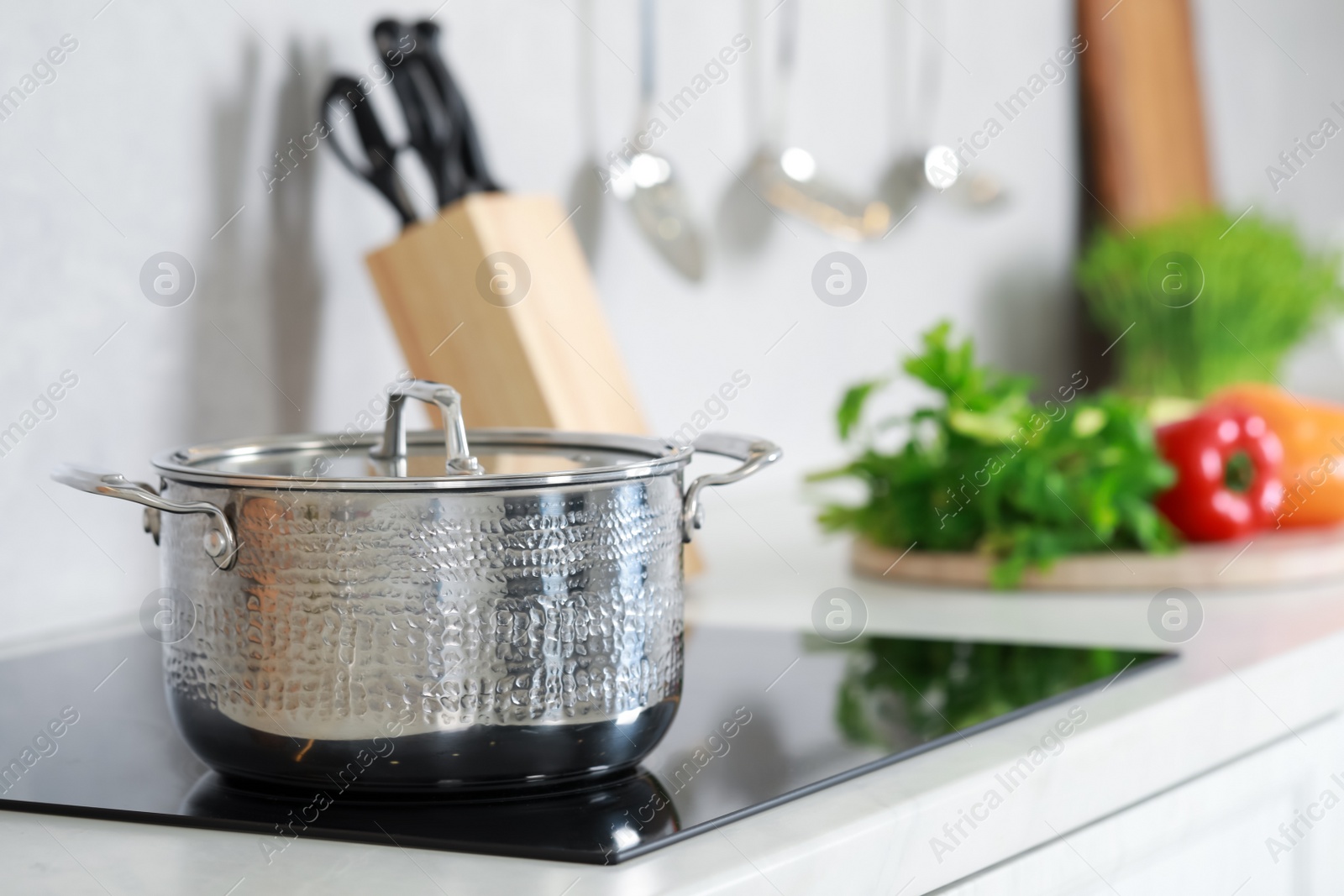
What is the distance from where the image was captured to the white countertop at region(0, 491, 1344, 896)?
1.50 feet

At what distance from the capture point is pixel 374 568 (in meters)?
0.49

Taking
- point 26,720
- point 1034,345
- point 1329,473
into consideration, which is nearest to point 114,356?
point 26,720

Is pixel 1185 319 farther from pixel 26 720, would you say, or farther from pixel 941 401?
pixel 26 720

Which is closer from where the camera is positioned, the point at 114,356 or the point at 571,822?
the point at 571,822

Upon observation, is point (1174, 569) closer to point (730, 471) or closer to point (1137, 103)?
point (730, 471)

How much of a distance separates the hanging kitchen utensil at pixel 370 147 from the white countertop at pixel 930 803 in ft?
1.22

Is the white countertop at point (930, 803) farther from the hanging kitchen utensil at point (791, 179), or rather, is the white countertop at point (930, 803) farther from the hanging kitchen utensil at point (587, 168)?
the hanging kitchen utensil at point (791, 179)

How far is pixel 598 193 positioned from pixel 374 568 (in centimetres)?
90

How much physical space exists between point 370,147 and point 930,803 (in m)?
0.69

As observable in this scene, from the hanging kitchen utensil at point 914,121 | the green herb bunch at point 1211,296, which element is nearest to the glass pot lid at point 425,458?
the hanging kitchen utensil at point 914,121

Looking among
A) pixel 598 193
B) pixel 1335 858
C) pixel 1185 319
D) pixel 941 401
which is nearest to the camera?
pixel 1335 858

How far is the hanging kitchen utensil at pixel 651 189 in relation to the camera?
136 centimetres

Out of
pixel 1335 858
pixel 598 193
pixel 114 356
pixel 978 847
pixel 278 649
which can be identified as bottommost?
pixel 1335 858

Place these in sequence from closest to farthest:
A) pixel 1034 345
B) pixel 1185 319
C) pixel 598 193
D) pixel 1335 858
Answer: pixel 1335 858 → pixel 598 193 → pixel 1185 319 → pixel 1034 345
